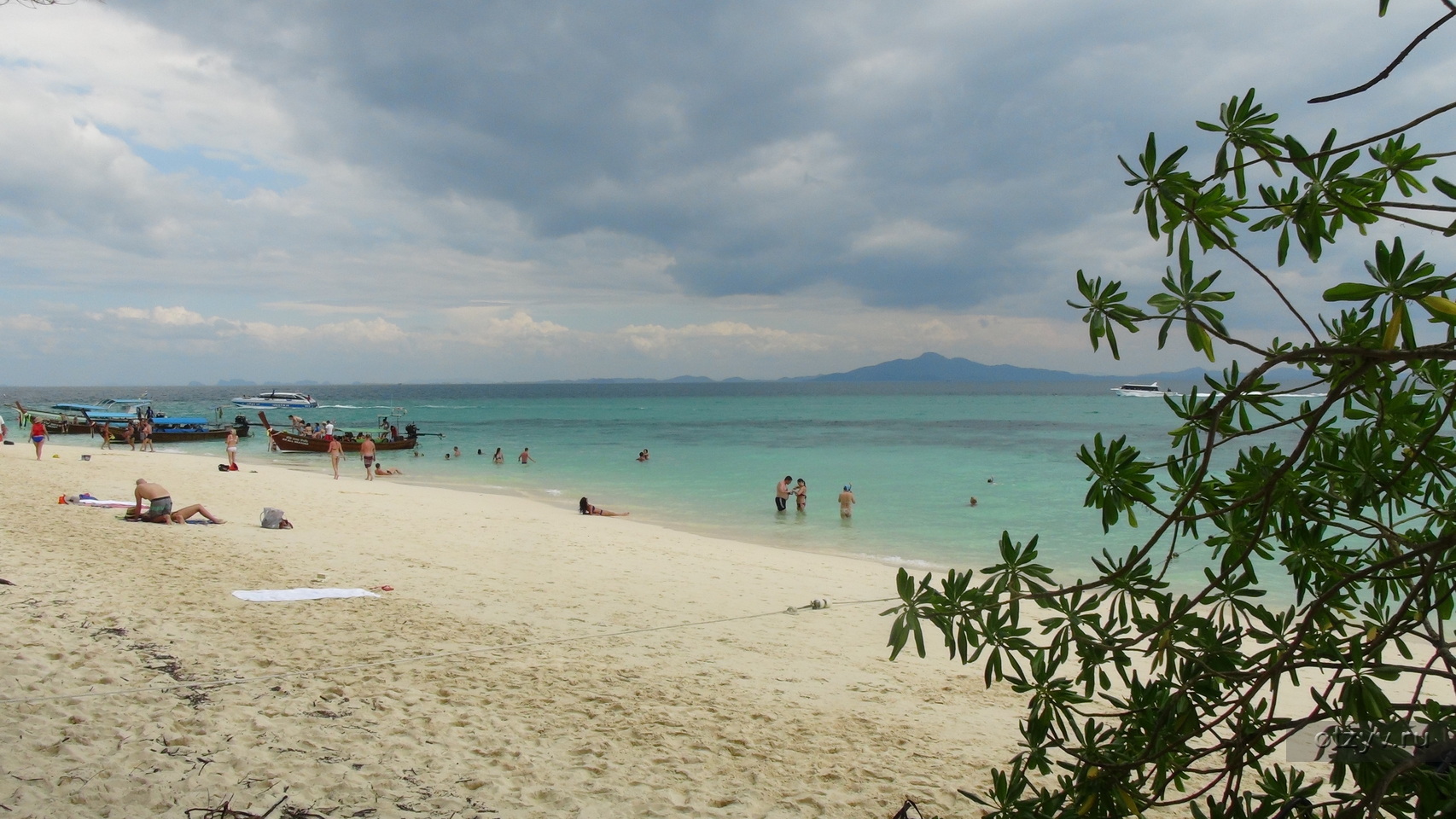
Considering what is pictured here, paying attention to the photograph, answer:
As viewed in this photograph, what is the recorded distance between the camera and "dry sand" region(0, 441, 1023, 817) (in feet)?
14.3

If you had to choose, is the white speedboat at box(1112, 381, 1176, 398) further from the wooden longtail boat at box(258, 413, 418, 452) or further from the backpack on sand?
the backpack on sand

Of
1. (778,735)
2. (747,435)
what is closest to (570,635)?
(778,735)

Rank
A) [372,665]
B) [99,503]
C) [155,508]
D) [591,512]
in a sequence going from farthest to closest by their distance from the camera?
[591,512], [99,503], [155,508], [372,665]

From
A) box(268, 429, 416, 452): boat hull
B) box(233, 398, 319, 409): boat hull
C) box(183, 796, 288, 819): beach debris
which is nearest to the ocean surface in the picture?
box(268, 429, 416, 452): boat hull

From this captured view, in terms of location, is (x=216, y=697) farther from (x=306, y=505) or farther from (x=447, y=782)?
(x=306, y=505)

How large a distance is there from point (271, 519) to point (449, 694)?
336 inches

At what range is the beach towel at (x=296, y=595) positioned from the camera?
7.82m

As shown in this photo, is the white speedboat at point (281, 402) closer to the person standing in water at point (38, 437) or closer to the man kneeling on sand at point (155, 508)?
the person standing in water at point (38, 437)

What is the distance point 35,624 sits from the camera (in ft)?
20.6

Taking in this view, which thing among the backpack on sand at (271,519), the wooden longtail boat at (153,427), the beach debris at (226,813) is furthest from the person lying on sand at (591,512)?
the wooden longtail boat at (153,427)

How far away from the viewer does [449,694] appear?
18.9 feet

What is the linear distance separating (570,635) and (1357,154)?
6993 millimetres

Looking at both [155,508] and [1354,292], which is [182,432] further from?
[1354,292]

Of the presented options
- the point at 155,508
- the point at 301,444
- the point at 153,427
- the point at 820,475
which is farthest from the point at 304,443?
the point at 155,508
